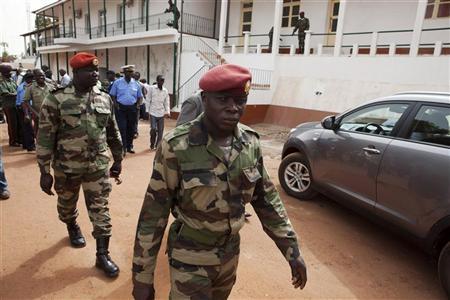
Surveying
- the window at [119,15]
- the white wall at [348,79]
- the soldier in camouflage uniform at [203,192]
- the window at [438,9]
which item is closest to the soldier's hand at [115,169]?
the soldier in camouflage uniform at [203,192]

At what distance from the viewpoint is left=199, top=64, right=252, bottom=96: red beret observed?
1478 mm

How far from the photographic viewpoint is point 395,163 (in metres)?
3.30

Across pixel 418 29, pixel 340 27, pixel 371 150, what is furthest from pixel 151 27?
pixel 371 150

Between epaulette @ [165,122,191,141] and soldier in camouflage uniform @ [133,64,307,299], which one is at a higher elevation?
epaulette @ [165,122,191,141]

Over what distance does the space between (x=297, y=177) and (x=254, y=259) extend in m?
1.89

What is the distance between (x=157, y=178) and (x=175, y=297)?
1.88 feet

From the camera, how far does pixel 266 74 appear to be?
12.6 metres

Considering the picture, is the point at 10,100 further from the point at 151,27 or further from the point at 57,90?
the point at 151,27

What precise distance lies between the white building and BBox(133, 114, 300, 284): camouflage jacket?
9.81m

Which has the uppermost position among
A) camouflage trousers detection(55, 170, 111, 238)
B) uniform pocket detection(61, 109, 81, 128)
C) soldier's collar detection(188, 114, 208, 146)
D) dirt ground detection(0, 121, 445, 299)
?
soldier's collar detection(188, 114, 208, 146)

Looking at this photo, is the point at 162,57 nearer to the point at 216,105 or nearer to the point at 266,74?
the point at 266,74

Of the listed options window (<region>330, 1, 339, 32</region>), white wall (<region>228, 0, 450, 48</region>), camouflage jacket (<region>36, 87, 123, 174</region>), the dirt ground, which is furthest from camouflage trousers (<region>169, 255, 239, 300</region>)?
window (<region>330, 1, 339, 32</region>)

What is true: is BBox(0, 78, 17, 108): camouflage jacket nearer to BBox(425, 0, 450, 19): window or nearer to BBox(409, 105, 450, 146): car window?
BBox(409, 105, 450, 146): car window

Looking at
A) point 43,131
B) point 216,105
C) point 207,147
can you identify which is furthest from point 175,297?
point 43,131
